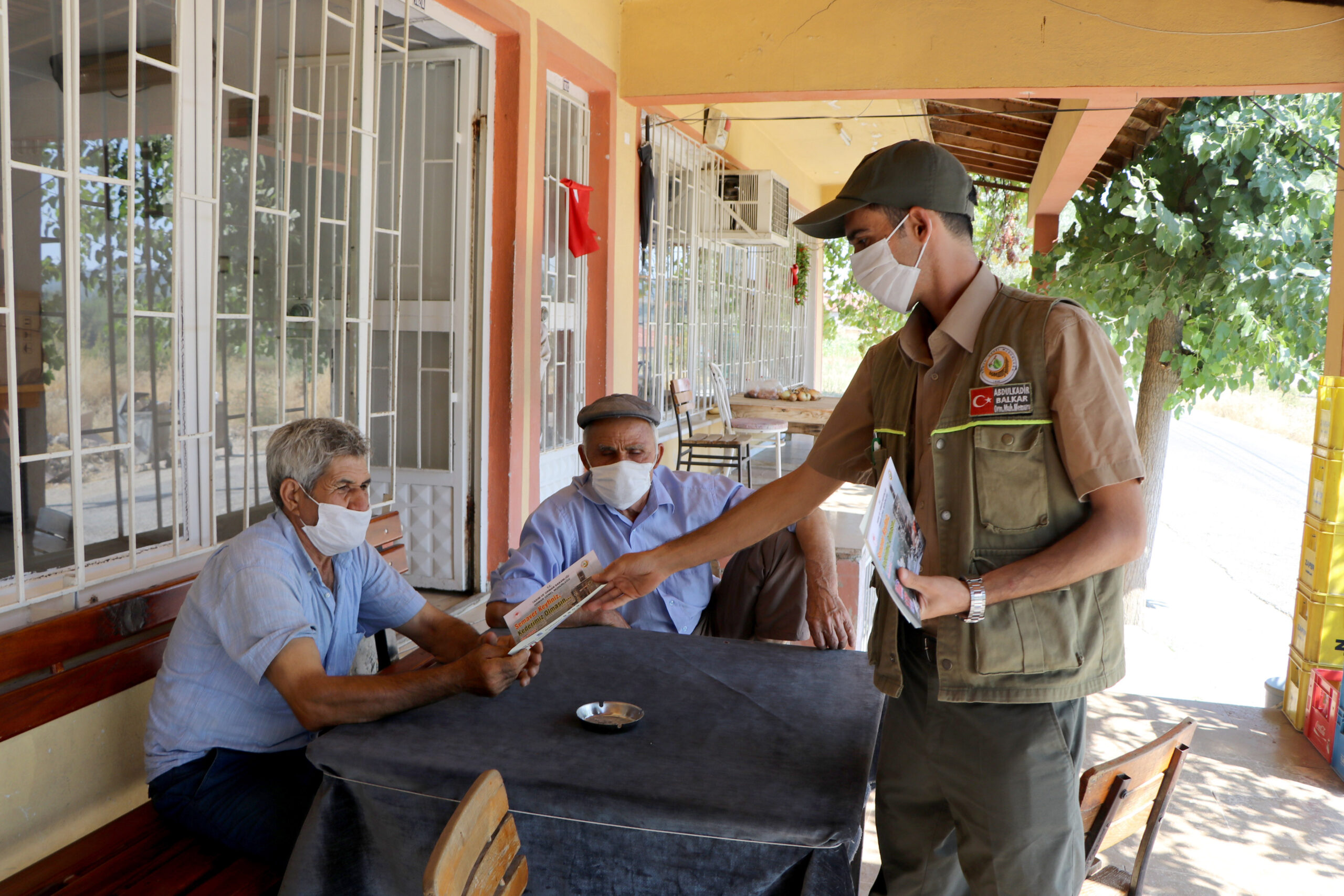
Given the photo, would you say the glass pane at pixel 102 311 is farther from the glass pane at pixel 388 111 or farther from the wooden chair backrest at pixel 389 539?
the glass pane at pixel 388 111

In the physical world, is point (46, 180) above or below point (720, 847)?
above

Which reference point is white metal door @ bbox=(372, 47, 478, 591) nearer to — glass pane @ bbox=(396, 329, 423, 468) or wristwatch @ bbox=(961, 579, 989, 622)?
glass pane @ bbox=(396, 329, 423, 468)

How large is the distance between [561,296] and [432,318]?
3.39ft

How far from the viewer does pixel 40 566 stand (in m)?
2.21

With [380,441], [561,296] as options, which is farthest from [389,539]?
[561,296]

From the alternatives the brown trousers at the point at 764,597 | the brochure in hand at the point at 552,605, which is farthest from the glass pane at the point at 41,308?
the brown trousers at the point at 764,597

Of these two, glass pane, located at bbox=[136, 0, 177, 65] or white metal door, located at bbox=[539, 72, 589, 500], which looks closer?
glass pane, located at bbox=[136, 0, 177, 65]

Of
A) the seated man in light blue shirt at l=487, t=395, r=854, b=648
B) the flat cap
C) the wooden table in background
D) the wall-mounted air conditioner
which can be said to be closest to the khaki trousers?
the seated man in light blue shirt at l=487, t=395, r=854, b=648

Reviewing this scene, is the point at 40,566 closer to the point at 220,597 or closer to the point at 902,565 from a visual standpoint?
the point at 220,597

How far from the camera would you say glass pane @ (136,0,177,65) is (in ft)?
7.92

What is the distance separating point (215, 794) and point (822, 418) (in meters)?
6.48

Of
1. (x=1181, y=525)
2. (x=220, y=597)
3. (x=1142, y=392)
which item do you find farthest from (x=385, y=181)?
(x=1181, y=525)

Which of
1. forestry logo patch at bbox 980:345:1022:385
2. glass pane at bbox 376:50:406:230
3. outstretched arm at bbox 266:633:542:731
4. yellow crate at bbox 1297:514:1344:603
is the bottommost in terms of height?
yellow crate at bbox 1297:514:1344:603

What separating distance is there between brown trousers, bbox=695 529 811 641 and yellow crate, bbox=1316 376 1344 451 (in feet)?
8.92
